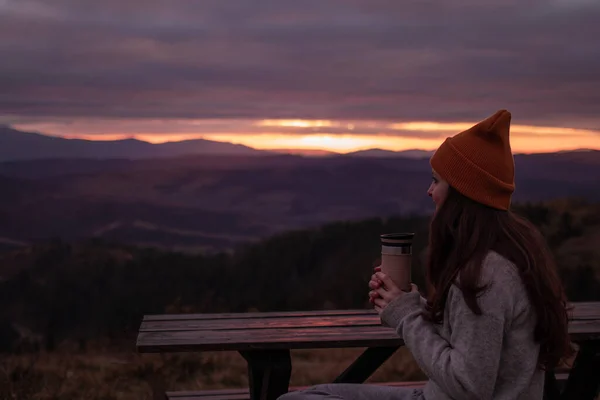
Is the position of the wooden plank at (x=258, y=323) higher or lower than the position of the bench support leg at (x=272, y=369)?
higher

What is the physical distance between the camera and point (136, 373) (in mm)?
6707

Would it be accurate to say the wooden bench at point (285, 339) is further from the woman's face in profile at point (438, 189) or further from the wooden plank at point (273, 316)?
the woman's face in profile at point (438, 189)

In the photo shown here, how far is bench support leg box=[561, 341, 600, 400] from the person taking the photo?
153 inches

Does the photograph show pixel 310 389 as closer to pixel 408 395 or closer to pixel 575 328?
pixel 408 395

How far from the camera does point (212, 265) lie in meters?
10.0

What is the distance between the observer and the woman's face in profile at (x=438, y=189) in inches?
92.7

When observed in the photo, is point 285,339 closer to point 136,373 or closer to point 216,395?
point 216,395

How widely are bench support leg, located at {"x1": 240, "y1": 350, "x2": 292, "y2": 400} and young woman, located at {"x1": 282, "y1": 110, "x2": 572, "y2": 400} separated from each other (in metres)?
1.09

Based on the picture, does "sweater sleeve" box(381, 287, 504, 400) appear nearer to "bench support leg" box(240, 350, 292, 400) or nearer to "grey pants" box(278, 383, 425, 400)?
"grey pants" box(278, 383, 425, 400)

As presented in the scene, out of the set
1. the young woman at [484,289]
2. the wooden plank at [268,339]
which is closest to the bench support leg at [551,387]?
the wooden plank at [268,339]

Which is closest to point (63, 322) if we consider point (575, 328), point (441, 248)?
point (575, 328)

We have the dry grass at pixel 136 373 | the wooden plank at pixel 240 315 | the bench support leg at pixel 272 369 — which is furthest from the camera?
the dry grass at pixel 136 373

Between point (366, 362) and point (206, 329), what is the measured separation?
707 mm

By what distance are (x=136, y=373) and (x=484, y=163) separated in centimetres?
499
